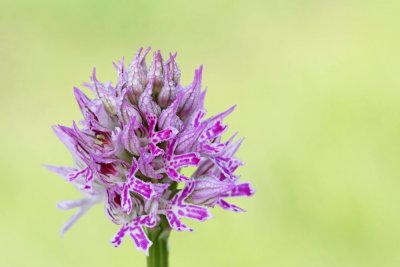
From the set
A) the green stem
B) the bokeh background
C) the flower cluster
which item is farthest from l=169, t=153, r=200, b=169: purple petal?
the bokeh background

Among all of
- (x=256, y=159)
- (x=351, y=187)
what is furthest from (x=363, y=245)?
(x=256, y=159)

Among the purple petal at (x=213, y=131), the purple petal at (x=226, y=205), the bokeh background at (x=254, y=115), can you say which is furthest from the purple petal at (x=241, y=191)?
the bokeh background at (x=254, y=115)

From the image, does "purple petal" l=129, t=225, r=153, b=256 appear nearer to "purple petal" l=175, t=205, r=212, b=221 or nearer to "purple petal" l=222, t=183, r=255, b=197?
"purple petal" l=175, t=205, r=212, b=221

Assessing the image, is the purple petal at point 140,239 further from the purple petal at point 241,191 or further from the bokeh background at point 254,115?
the bokeh background at point 254,115

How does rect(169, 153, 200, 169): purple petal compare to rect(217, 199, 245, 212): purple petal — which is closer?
rect(169, 153, 200, 169): purple petal

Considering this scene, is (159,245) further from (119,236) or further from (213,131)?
(213,131)
